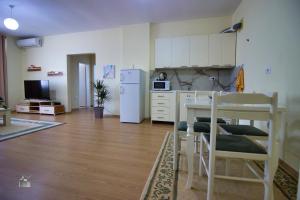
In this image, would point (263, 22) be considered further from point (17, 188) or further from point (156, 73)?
point (17, 188)

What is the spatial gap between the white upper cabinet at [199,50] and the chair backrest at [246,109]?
3.13 m

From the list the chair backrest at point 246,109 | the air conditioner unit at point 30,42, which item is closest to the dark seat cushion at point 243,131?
the chair backrest at point 246,109

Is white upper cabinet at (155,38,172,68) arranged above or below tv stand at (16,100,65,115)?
above

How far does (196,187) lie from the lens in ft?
4.97

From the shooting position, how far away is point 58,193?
1401 mm

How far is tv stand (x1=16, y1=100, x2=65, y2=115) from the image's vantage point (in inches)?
214

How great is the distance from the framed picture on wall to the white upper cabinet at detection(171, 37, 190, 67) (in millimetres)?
1986

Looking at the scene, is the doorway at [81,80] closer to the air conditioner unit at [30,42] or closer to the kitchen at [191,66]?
the air conditioner unit at [30,42]

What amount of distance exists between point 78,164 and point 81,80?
630 cm

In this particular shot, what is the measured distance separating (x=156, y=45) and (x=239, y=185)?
12.1 ft

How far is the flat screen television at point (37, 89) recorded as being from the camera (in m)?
5.66

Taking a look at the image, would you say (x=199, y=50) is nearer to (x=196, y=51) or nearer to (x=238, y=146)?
(x=196, y=51)

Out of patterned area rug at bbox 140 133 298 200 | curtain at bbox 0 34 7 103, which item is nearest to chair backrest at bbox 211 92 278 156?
patterned area rug at bbox 140 133 298 200

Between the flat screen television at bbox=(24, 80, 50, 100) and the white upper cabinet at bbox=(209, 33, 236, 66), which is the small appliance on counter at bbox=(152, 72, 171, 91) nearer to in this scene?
the white upper cabinet at bbox=(209, 33, 236, 66)
